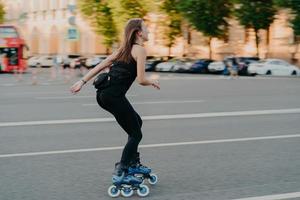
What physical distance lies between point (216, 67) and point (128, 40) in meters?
41.3

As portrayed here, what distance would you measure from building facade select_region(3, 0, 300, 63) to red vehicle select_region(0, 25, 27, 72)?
12.5ft

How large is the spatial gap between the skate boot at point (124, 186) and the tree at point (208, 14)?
1695 inches

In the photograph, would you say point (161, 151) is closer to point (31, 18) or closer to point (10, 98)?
point (10, 98)

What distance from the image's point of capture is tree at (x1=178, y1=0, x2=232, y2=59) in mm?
48312

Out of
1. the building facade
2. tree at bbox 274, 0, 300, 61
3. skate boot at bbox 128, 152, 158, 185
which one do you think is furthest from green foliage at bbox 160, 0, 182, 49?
skate boot at bbox 128, 152, 158, 185

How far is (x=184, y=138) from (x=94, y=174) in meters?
3.11

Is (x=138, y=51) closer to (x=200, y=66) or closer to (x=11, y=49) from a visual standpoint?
(x=11, y=49)

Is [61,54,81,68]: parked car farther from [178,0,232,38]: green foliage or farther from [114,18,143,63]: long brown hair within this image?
[114,18,143,63]: long brown hair

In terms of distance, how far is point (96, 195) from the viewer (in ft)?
19.5

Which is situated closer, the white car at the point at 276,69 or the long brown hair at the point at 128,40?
the long brown hair at the point at 128,40

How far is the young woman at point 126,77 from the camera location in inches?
231

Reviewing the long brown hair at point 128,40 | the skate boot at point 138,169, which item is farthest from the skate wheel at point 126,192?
the long brown hair at point 128,40

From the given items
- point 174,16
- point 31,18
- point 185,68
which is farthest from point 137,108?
point 31,18

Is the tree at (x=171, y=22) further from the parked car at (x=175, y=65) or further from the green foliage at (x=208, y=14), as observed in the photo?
the parked car at (x=175, y=65)
